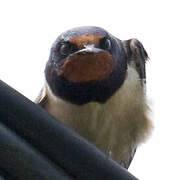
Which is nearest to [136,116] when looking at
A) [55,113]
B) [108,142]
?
Result: [108,142]

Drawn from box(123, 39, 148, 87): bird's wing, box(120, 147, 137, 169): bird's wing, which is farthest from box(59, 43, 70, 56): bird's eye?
box(120, 147, 137, 169): bird's wing

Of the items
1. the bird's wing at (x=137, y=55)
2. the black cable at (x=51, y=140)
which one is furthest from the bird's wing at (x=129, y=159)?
the black cable at (x=51, y=140)

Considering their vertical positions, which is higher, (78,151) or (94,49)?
(78,151)

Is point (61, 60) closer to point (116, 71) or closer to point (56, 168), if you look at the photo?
point (116, 71)

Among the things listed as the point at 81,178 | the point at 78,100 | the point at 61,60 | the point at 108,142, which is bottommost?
the point at 108,142

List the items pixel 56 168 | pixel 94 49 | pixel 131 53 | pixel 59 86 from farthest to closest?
pixel 131 53 → pixel 59 86 → pixel 94 49 → pixel 56 168

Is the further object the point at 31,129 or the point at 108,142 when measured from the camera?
the point at 108,142

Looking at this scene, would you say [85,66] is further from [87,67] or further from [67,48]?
[67,48]

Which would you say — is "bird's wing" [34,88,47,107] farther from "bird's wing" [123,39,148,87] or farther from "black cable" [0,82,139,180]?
"black cable" [0,82,139,180]
